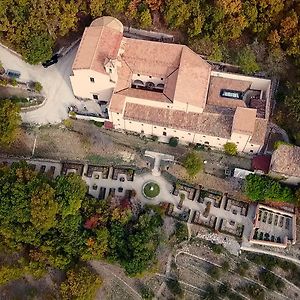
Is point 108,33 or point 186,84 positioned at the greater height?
→ point 108,33

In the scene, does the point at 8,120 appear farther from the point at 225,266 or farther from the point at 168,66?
the point at 225,266

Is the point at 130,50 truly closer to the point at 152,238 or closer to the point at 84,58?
the point at 84,58

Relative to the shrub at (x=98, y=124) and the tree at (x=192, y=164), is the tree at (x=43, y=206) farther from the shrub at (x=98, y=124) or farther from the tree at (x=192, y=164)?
the tree at (x=192, y=164)

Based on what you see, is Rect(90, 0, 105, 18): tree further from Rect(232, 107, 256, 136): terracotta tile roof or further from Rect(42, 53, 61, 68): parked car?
Rect(232, 107, 256, 136): terracotta tile roof

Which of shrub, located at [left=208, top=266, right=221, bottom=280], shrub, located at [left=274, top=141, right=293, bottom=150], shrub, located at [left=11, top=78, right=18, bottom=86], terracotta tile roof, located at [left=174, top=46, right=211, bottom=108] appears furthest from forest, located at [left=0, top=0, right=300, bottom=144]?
shrub, located at [left=208, top=266, right=221, bottom=280]

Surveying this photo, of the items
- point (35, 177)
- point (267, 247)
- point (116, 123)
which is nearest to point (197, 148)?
point (116, 123)

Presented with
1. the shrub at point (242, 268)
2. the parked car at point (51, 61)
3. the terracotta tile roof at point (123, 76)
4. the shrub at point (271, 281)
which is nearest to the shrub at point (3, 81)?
the parked car at point (51, 61)
